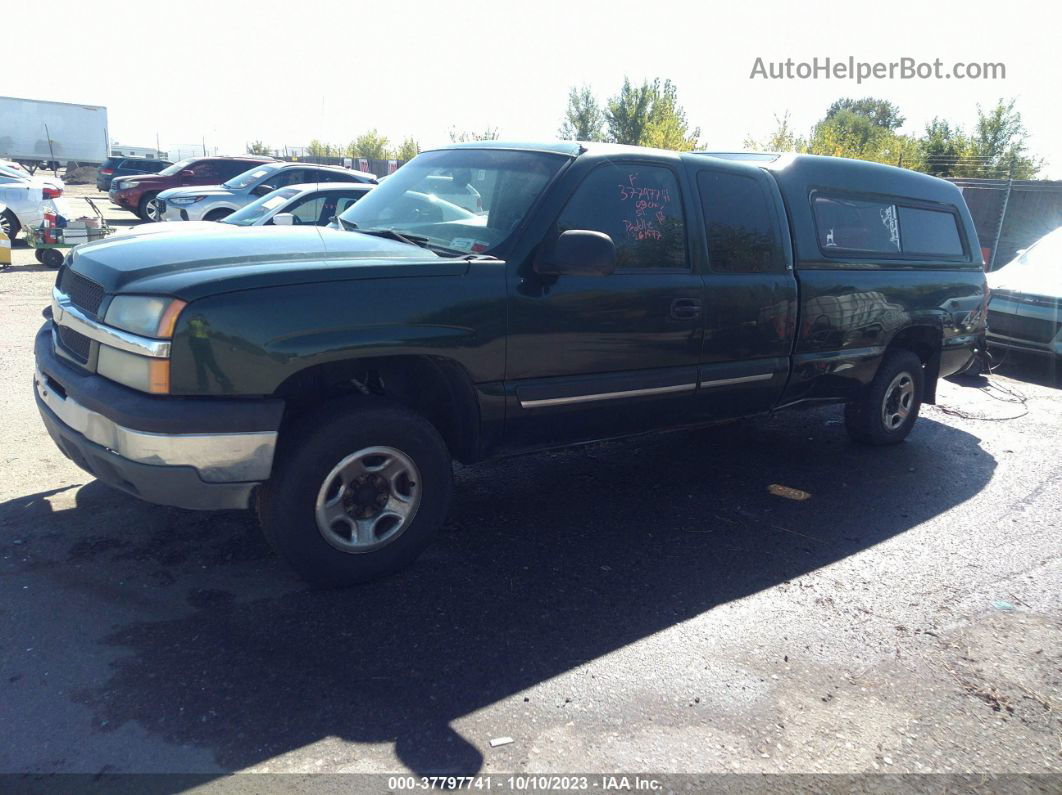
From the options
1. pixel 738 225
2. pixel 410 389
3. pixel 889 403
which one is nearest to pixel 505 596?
pixel 410 389

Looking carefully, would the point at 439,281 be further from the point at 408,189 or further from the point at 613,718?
the point at 613,718

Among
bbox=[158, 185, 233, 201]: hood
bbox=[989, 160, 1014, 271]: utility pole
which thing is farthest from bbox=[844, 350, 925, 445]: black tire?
bbox=[158, 185, 233, 201]: hood

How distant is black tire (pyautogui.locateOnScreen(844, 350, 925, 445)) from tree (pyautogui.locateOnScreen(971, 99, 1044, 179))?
98.0 ft

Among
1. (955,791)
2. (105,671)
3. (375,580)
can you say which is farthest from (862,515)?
(105,671)

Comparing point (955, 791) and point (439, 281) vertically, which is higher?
point (439, 281)

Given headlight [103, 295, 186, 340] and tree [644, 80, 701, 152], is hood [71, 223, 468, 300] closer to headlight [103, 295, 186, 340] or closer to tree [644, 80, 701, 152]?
headlight [103, 295, 186, 340]

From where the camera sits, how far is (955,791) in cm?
272

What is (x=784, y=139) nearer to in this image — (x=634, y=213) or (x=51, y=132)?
(x=634, y=213)

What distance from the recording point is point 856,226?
5645mm

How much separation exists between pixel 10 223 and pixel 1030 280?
1562 cm

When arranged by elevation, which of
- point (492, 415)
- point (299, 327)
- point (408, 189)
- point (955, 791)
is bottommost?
point (955, 791)

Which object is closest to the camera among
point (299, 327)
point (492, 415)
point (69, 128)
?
point (299, 327)

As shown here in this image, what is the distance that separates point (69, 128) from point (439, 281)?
51657 millimetres

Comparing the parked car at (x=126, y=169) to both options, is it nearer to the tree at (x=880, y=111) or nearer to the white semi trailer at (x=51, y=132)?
the white semi trailer at (x=51, y=132)
